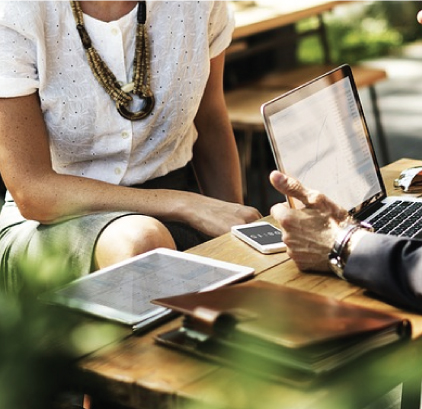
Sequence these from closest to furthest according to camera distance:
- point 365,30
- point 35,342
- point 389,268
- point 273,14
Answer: point 35,342, point 389,268, point 273,14, point 365,30

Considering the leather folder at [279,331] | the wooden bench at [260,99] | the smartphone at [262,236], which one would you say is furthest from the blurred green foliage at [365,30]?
the leather folder at [279,331]

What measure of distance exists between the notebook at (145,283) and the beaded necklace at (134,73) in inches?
25.0

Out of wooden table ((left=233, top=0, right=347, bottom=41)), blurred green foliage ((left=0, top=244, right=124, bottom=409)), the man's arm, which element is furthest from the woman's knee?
wooden table ((left=233, top=0, right=347, bottom=41))

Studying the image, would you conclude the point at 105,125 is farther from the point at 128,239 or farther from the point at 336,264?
the point at 336,264

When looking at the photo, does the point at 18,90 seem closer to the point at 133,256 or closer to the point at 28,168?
the point at 28,168

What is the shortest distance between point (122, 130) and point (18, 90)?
0.32m

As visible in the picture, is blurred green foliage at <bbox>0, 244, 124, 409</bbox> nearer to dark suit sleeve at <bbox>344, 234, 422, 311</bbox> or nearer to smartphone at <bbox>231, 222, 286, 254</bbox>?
dark suit sleeve at <bbox>344, 234, 422, 311</bbox>

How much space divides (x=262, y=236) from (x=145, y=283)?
0.38m

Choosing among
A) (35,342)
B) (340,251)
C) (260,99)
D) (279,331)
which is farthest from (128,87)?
(260,99)

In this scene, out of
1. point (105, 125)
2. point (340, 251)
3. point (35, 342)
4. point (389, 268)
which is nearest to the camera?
point (35, 342)

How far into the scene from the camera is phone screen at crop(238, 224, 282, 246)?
70.1 inches

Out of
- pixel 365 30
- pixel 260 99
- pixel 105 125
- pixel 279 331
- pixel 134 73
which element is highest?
pixel 134 73

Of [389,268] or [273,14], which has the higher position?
[273,14]

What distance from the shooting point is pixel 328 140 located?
185 centimetres
